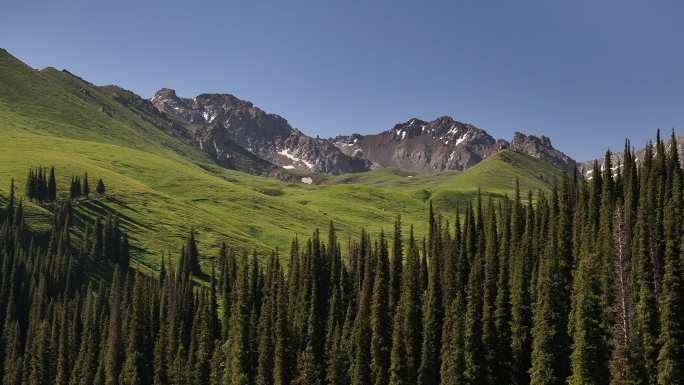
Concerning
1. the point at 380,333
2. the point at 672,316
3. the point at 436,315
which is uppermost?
the point at 672,316

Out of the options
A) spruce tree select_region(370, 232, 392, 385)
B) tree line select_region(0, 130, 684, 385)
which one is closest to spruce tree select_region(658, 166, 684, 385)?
tree line select_region(0, 130, 684, 385)

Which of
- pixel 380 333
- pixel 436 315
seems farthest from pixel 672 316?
pixel 380 333

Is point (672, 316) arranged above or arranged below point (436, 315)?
above

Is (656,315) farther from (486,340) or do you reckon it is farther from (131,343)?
(131,343)

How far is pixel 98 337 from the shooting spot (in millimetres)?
168375

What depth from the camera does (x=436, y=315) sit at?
427ft

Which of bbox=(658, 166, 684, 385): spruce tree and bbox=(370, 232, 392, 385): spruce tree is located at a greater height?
bbox=(658, 166, 684, 385): spruce tree

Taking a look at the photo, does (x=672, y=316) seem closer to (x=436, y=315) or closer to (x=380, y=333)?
(x=436, y=315)

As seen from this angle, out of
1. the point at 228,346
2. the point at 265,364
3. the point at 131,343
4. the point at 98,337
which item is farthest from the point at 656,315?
the point at 98,337

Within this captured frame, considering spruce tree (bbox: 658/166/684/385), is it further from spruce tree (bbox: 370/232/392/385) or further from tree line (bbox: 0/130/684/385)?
spruce tree (bbox: 370/232/392/385)

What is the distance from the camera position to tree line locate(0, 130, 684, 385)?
101 m

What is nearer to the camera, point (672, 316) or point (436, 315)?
point (672, 316)

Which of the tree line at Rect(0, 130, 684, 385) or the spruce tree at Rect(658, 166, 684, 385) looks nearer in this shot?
the spruce tree at Rect(658, 166, 684, 385)

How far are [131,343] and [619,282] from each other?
111 meters
